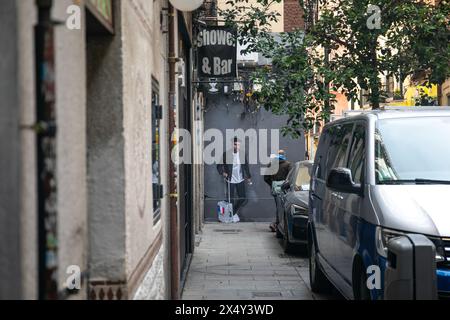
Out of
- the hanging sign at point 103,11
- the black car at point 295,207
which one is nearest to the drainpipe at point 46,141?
the hanging sign at point 103,11

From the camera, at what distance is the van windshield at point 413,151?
21.7 ft

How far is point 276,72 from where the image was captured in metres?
14.4

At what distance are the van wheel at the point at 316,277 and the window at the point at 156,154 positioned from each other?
3.21 metres

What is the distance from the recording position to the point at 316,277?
31.2 feet

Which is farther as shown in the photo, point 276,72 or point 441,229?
point 276,72

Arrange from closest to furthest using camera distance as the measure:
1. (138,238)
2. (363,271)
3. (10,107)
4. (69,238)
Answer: (10,107), (69,238), (138,238), (363,271)

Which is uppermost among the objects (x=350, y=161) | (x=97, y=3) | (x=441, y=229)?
(x=97, y=3)

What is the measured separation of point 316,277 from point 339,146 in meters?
1.89

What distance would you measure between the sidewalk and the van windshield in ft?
10.0

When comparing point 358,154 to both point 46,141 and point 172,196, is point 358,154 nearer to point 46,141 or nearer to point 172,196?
point 172,196

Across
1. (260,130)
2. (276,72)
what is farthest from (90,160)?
(260,130)
